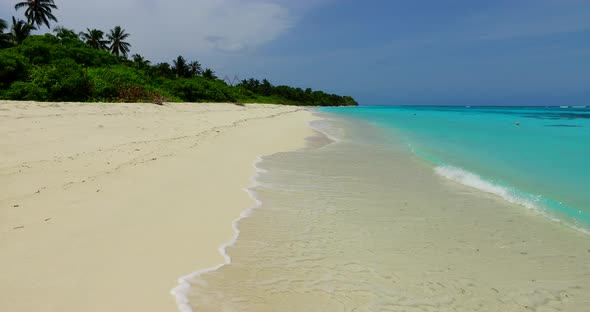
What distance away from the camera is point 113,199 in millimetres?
4734

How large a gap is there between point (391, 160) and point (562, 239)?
5.82 m

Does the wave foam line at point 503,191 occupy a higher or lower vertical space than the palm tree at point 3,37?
lower

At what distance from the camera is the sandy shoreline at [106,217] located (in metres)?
2.63

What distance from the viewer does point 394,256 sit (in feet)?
12.2

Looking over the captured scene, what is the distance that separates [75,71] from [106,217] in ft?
72.2

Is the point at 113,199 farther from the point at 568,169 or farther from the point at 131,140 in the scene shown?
the point at 568,169

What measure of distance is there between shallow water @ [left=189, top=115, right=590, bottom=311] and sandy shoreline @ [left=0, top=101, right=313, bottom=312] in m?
0.41

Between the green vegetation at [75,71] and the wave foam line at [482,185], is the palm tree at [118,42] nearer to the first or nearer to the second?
the green vegetation at [75,71]

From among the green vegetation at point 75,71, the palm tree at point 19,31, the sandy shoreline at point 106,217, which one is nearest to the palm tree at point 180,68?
the green vegetation at point 75,71

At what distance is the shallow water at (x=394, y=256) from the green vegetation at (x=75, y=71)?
1993 cm

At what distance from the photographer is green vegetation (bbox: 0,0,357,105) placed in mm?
19891

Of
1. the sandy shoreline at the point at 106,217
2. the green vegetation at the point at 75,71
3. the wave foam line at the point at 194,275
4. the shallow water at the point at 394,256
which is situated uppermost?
the green vegetation at the point at 75,71

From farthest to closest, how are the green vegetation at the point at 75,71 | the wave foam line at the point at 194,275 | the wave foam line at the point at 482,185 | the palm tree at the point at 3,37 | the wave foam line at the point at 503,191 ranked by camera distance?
1. the palm tree at the point at 3,37
2. the green vegetation at the point at 75,71
3. the wave foam line at the point at 482,185
4. the wave foam line at the point at 503,191
5. the wave foam line at the point at 194,275

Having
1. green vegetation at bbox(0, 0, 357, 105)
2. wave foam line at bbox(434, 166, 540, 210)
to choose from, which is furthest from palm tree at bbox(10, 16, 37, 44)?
wave foam line at bbox(434, 166, 540, 210)
